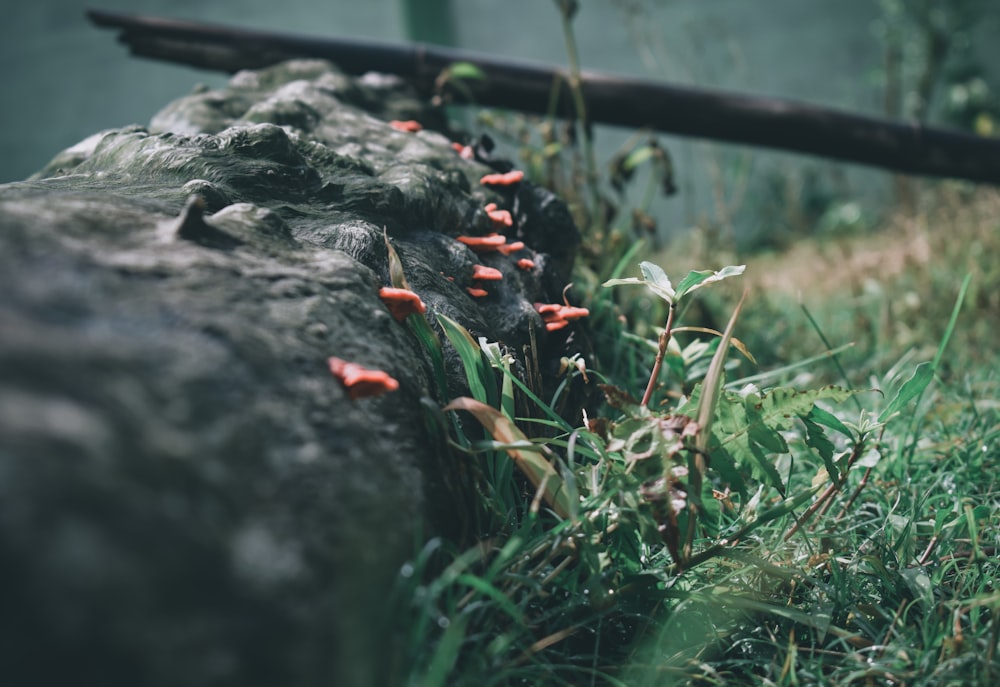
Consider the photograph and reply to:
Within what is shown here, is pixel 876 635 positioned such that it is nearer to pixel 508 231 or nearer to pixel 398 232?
pixel 398 232

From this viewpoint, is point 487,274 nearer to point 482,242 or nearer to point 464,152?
point 482,242

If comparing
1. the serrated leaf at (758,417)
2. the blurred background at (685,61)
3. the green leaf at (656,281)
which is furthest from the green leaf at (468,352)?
the blurred background at (685,61)

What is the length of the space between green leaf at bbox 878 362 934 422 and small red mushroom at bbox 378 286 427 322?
0.86m

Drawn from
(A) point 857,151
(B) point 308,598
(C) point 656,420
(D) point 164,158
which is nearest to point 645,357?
(C) point 656,420

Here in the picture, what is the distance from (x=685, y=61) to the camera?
669cm

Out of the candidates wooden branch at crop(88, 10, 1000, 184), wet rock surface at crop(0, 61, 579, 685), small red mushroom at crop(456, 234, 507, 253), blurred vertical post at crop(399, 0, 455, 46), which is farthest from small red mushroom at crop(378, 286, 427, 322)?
blurred vertical post at crop(399, 0, 455, 46)

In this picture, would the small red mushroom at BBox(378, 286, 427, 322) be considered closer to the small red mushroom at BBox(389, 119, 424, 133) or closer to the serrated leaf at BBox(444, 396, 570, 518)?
the serrated leaf at BBox(444, 396, 570, 518)

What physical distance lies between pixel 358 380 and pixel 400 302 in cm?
31

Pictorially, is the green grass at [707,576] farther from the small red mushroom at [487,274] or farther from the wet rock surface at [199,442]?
the small red mushroom at [487,274]

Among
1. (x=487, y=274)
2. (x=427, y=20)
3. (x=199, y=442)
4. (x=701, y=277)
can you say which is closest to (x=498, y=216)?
(x=487, y=274)

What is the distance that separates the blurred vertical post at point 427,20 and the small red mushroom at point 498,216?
4.67 m

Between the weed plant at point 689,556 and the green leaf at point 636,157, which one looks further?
the green leaf at point 636,157

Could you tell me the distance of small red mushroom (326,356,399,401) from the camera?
0.92 meters

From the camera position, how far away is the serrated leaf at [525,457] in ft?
3.67
